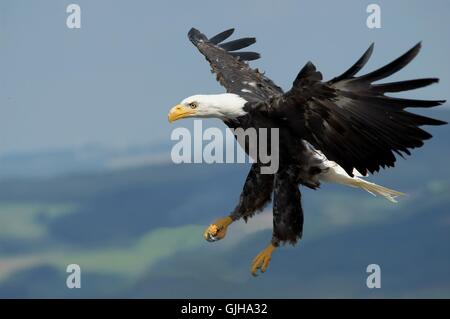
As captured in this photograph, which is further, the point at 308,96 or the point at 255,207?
the point at 255,207

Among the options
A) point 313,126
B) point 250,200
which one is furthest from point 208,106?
point 313,126

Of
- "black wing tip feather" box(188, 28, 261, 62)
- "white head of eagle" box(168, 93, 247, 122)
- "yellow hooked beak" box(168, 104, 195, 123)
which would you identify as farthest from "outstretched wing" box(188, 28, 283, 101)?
"yellow hooked beak" box(168, 104, 195, 123)

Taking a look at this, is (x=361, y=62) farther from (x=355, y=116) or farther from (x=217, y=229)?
(x=217, y=229)

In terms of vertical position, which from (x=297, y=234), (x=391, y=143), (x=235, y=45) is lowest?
(x=297, y=234)

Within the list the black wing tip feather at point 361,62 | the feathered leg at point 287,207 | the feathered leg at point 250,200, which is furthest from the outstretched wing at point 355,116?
the feathered leg at point 250,200

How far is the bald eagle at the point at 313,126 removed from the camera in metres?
9.21

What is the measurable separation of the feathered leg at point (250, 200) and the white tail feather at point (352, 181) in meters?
0.55

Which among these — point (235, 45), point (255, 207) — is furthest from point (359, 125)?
point (235, 45)

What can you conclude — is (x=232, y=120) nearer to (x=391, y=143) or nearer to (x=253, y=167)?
(x=253, y=167)

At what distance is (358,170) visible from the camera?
31.7 feet

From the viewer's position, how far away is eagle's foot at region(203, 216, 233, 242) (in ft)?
34.4

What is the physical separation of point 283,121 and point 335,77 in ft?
2.63

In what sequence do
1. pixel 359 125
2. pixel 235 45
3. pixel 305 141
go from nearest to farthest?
pixel 359 125
pixel 305 141
pixel 235 45

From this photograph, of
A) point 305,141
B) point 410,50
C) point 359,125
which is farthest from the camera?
point 305,141
